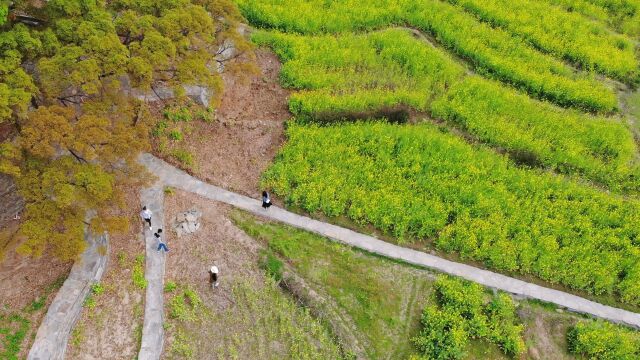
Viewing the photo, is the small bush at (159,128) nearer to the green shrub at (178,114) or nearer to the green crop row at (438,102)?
the green shrub at (178,114)

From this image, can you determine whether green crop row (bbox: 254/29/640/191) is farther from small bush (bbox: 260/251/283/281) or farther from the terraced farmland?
small bush (bbox: 260/251/283/281)

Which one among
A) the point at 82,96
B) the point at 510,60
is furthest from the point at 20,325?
the point at 510,60

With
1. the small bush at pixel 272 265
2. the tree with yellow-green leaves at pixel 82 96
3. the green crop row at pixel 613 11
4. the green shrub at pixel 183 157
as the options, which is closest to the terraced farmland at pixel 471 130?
the green crop row at pixel 613 11

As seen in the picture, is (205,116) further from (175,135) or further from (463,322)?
(463,322)

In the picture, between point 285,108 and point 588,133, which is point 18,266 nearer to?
point 285,108

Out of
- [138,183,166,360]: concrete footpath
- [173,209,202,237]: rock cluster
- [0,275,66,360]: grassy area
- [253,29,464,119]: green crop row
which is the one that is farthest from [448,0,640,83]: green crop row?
[0,275,66,360]: grassy area

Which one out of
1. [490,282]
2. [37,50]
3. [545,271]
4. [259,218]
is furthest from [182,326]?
[545,271]
